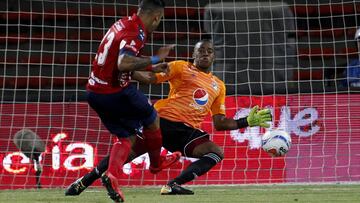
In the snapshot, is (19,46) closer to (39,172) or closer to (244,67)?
(39,172)

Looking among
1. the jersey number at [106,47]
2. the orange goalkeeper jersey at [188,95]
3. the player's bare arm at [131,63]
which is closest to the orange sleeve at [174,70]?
the orange goalkeeper jersey at [188,95]

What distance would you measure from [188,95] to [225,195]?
1339mm

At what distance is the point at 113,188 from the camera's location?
27.5 feet

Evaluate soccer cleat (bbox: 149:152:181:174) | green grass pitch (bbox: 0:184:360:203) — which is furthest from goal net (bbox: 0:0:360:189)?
soccer cleat (bbox: 149:152:181:174)

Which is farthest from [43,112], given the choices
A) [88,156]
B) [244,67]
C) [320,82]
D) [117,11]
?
[320,82]

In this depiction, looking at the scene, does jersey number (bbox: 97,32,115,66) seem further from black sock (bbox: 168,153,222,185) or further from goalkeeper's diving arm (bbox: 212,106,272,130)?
goalkeeper's diving arm (bbox: 212,106,272,130)

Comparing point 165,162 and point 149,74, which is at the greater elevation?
point 149,74

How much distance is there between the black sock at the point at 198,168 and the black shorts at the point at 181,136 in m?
0.24

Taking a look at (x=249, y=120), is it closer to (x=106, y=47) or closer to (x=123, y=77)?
(x=123, y=77)

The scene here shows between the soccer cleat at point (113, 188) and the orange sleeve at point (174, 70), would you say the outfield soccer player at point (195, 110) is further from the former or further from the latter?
the soccer cleat at point (113, 188)

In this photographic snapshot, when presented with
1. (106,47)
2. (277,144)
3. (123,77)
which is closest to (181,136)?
(277,144)

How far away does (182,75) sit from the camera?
11172mm

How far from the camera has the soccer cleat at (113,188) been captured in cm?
837

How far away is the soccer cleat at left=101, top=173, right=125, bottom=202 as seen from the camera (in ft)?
27.5
